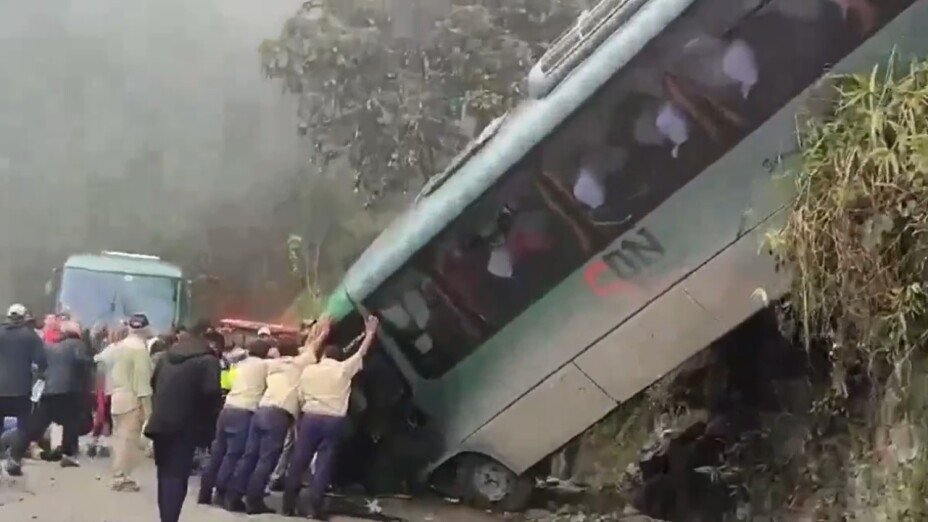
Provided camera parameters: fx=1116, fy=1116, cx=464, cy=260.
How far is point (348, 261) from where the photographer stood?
12.8 feet

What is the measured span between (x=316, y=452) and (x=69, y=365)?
92 cm

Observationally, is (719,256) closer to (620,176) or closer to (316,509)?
(620,176)

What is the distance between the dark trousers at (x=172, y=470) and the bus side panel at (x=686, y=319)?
1380 mm

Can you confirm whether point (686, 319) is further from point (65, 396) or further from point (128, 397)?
point (65, 396)

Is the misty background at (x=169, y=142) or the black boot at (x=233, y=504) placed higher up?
the misty background at (x=169, y=142)

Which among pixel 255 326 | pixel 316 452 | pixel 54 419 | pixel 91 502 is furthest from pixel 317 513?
pixel 54 419

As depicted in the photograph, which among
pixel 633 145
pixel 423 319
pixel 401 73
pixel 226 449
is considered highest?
pixel 401 73

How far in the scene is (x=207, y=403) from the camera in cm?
381

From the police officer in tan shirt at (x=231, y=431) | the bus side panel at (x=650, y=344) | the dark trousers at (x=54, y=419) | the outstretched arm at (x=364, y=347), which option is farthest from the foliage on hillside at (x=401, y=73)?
the dark trousers at (x=54, y=419)

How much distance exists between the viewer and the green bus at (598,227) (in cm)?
371

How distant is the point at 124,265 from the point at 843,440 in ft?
8.35

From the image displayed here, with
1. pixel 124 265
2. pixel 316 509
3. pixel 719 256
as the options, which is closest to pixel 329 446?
pixel 316 509

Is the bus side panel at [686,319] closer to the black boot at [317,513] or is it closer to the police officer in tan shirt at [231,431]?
the black boot at [317,513]

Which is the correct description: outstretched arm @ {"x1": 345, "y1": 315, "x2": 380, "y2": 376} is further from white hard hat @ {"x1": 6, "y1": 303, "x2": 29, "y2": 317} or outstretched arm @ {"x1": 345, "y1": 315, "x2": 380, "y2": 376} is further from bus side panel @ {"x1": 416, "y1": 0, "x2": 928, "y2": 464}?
white hard hat @ {"x1": 6, "y1": 303, "x2": 29, "y2": 317}
